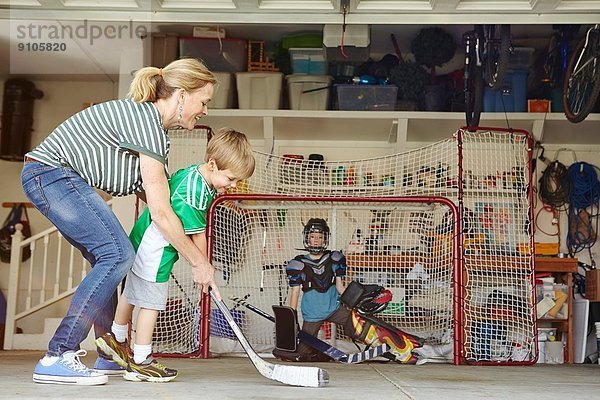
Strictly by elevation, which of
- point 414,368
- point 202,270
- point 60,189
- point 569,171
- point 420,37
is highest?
point 420,37

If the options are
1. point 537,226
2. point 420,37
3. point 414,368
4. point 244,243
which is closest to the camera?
point 414,368

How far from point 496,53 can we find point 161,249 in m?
3.11

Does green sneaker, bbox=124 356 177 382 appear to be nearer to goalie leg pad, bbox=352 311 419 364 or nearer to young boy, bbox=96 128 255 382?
young boy, bbox=96 128 255 382

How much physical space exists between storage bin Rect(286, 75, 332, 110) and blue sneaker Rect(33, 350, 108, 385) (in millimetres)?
4284

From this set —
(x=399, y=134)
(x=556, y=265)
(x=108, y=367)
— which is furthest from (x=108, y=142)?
(x=556, y=265)

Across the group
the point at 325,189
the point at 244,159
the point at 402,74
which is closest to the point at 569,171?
the point at 402,74

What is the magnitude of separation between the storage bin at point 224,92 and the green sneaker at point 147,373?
3.97 metres

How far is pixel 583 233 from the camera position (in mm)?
7184

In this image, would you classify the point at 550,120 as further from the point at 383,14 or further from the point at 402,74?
the point at 383,14

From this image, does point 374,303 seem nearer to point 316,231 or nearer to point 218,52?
point 316,231

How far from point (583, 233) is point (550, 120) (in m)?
1.14

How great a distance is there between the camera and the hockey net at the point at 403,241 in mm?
5496

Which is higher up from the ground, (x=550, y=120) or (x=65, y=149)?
(x=550, y=120)

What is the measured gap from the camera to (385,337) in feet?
17.5
